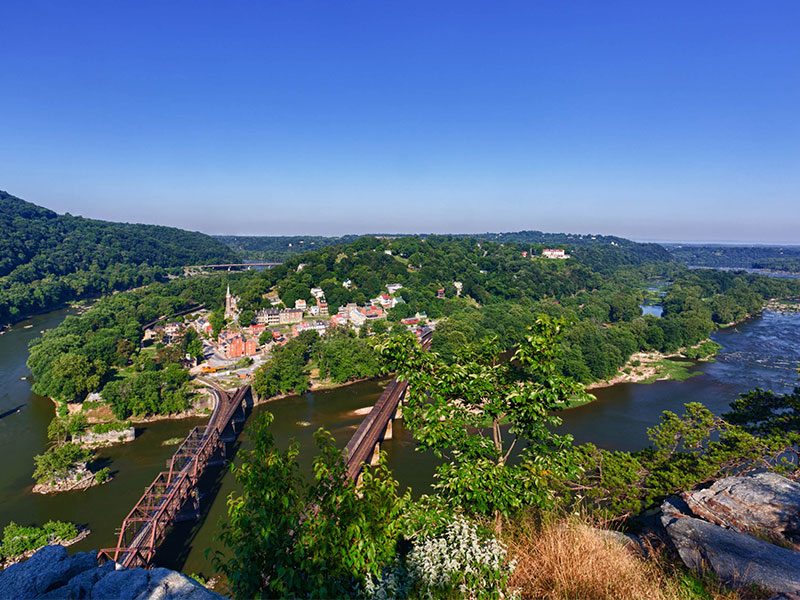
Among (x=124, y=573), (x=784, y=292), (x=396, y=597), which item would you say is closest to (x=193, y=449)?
(x=124, y=573)

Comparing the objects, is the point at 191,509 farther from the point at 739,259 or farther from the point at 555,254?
the point at 739,259

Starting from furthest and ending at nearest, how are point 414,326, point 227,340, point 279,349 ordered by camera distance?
1. point 414,326
2. point 227,340
3. point 279,349

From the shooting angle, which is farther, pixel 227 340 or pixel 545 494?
pixel 227 340

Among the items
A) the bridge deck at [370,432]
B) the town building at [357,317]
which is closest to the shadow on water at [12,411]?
the bridge deck at [370,432]

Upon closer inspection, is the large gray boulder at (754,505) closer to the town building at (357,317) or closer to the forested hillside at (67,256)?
the town building at (357,317)

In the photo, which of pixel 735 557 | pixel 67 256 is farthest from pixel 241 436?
pixel 67 256

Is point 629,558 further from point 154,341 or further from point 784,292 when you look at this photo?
point 784,292

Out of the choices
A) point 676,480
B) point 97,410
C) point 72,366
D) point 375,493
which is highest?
point 375,493
